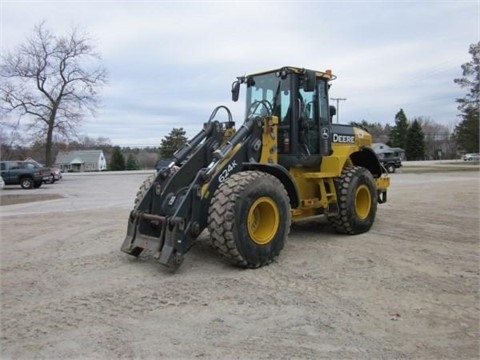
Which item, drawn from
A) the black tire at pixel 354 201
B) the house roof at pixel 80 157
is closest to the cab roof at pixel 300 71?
the black tire at pixel 354 201

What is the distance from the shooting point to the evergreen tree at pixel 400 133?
250 ft

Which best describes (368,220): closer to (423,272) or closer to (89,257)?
(423,272)

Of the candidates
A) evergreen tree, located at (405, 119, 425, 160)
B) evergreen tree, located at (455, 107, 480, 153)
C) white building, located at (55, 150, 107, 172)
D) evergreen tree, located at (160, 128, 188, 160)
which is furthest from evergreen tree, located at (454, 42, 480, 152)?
white building, located at (55, 150, 107, 172)

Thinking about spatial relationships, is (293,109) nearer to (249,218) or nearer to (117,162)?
(249,218)

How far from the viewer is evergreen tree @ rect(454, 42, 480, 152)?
162 ft

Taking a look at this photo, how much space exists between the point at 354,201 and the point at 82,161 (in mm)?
91191

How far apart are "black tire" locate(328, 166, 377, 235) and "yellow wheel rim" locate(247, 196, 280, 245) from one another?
2118 millimetres

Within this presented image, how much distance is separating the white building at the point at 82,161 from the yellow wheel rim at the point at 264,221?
89.7 meters

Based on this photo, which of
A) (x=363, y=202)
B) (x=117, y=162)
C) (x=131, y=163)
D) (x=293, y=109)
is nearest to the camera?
(x=293, y=109)

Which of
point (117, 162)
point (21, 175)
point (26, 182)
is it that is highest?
point (117, 162)

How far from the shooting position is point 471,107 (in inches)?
2009

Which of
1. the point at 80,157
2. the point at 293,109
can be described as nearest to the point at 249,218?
the point at 293,109

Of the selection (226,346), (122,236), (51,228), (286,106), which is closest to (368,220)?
Result: (286,106)

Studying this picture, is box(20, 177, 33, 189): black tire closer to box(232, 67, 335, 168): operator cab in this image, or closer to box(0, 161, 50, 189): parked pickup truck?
box(0, 161, 50, 189): parked pickup truck
